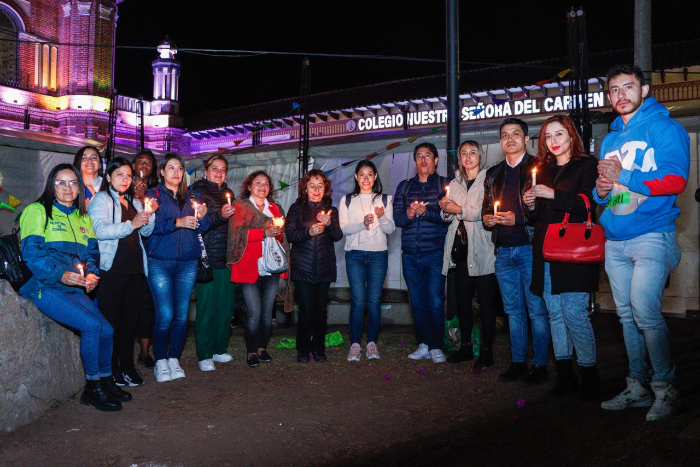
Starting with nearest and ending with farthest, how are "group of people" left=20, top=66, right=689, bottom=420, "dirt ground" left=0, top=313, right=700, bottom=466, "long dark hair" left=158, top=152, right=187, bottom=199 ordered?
"dirt ground" left=0, top=313, right=700, bottom=466, "group of people" left=20, top=66, right=689, bottom=420, "long dark hair" left=158, top=152, right=187, bottom=199

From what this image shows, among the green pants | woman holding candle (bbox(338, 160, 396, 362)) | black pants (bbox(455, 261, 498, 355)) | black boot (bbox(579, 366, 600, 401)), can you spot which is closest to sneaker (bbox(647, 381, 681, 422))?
black boot (bbox(579, 366, 600, 401))

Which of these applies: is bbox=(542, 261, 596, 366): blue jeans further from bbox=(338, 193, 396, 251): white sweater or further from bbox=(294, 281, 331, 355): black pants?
bbox=(294, 281, 331, 355): black pants

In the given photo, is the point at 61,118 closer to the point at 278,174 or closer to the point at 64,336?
the point at 278,174

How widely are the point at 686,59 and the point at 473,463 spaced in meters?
25.7

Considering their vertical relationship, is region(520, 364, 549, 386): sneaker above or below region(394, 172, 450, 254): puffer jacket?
below

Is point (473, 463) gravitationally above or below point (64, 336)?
below

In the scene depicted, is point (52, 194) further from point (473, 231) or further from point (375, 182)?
point (473, 231)

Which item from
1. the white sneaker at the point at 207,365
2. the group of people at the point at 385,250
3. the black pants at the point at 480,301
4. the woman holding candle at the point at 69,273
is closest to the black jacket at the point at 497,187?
the group of people at the point at 385,250

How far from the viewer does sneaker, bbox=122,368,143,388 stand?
4882 mm

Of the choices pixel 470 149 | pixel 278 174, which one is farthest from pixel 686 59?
pixel 470 149

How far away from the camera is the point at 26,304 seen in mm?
3957

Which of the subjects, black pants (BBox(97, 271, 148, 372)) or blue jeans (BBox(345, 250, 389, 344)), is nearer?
black pants (BBox(97, 271, 148, 372))

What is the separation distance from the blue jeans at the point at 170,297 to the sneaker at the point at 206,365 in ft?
1.04

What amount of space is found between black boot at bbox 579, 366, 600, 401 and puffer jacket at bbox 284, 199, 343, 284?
2.62 m
